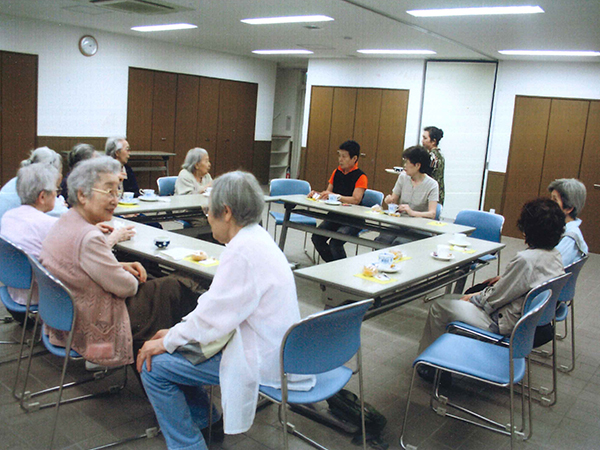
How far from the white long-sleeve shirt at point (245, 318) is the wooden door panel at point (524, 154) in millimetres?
6978

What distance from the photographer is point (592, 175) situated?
795 cm

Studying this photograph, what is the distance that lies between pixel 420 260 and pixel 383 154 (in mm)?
6574

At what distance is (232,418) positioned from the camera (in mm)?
2064

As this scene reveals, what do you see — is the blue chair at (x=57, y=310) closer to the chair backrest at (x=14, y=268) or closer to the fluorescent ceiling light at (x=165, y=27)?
the chair backrest at (x=14, y=268)

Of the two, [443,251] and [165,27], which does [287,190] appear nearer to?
[443,251]

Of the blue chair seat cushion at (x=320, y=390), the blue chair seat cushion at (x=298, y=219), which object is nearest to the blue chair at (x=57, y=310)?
the blue chair seat cushion at (x=320, y=390)

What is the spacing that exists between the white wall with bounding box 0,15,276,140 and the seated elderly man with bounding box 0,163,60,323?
18.6ft

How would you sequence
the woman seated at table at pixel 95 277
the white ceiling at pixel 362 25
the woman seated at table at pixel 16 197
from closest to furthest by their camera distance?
the woman seated at table at pixel 95 277 < the woman seated at table at pixel 16 197 < the white ceiling at pixel 362 25

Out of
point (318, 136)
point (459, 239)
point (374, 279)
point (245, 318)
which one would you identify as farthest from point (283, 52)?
point (245, 318)

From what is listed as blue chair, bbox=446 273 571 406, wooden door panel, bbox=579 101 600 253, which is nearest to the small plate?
blue chair, bbox=446 273 571 406

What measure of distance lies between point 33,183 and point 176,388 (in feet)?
5.11

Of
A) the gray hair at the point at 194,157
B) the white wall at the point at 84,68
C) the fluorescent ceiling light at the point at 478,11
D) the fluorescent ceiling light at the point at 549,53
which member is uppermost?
the fluorescent ceiling light at the point at 549,53

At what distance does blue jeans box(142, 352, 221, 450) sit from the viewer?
84.5 inches

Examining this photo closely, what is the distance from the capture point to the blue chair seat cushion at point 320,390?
6.89ft
